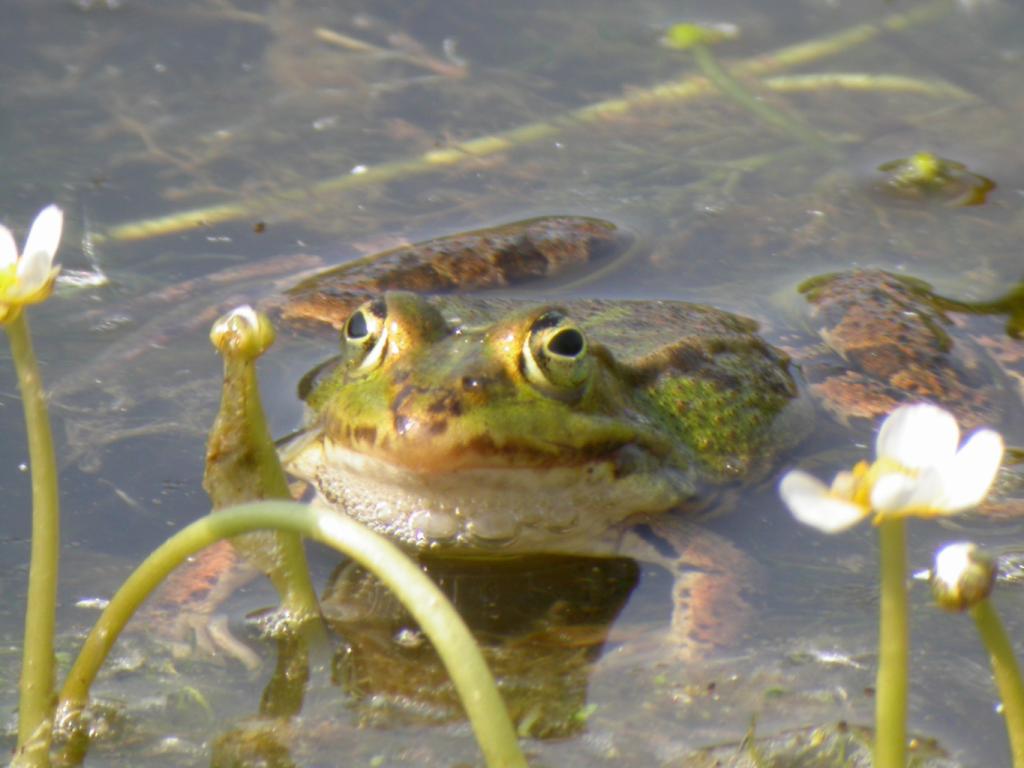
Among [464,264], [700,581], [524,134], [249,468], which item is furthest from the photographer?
[524,134]

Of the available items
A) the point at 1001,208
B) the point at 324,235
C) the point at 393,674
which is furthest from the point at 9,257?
the point at 1001,208

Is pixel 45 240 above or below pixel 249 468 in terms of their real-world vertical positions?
above

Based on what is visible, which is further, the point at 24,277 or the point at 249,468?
the point at 249,468

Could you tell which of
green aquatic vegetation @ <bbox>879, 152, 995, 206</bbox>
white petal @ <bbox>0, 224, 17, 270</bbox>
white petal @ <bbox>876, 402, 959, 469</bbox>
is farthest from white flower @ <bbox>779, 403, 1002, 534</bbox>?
green aquatic vegetation @ <bbox>879, 152, 995, 206</bbox>

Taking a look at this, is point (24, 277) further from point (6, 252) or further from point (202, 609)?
point (202, 609)

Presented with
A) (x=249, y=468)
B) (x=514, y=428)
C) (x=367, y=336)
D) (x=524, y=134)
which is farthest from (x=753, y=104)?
(x=249, y=468)

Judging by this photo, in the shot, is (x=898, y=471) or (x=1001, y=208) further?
(x=1001, y=208)

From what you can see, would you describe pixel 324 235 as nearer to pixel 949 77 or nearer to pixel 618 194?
pixel 618 194
